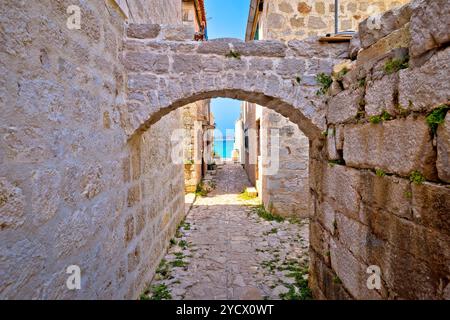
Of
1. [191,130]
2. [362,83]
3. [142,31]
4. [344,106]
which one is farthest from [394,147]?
[191,130]

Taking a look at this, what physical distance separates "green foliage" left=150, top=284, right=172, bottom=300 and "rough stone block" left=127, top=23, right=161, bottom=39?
2602 millimetres

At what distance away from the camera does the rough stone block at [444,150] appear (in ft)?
3.99

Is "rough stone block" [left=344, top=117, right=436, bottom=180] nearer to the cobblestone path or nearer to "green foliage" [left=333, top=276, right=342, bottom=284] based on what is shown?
"green foliage" [left=333, top=276, right=342, bottom=284]

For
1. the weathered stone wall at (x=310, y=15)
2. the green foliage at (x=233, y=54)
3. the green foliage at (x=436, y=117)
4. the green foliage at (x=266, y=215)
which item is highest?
the weathered stone wall at (x=310, y=15)

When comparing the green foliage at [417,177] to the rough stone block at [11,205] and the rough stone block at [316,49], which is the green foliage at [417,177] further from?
Result: the rough stone block at [11,205]

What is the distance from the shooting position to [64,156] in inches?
59.8

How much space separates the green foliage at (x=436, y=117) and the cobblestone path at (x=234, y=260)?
2.31 metres

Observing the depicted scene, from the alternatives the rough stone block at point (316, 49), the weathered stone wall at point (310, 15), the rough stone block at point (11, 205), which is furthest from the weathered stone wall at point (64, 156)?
the weathered stone wall at point (310, 15)

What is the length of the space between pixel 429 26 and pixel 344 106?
923mm

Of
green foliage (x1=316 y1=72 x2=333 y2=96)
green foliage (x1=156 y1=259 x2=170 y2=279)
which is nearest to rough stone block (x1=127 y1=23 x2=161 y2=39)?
green foliage (x1=316 y1=72 x2=333 y2=96)

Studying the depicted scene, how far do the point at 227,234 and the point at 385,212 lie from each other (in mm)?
3669

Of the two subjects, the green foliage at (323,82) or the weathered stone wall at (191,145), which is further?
the weathered stone wall at (191,145)

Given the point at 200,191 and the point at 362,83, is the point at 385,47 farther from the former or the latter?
the point at 200,191
